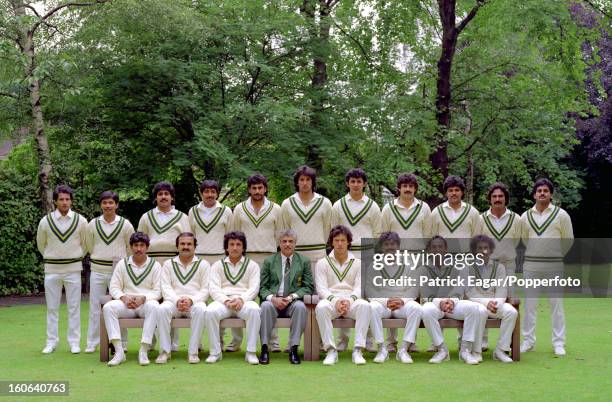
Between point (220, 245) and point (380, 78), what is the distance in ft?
32.6

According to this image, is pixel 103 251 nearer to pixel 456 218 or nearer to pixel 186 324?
pixel 186 324

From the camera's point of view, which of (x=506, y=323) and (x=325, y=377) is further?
(x=506, y=323)

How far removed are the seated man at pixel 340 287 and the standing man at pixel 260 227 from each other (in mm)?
753

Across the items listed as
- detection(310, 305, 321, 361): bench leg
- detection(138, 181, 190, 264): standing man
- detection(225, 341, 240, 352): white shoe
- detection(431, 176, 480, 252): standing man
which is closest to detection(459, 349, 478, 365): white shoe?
detection(431, 176, 480, 252): standing man

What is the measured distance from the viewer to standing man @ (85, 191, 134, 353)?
31.9 ft

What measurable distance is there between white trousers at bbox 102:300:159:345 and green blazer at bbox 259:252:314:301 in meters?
1.12

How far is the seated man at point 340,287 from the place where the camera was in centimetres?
892

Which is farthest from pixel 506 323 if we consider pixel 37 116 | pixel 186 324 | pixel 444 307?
pixel 37 116

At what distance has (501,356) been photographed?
898 cm

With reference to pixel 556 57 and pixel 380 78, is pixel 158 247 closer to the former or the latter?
pixel 380 78

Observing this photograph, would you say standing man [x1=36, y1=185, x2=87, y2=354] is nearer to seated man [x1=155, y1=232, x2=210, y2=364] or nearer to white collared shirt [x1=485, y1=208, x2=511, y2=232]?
seated man [x1=155, y1=232, x2=210, y2=364]

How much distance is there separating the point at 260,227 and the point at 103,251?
5.64 ft

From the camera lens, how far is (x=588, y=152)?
2644cm

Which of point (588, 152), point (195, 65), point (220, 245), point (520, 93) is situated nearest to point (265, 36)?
point (195, 65)
